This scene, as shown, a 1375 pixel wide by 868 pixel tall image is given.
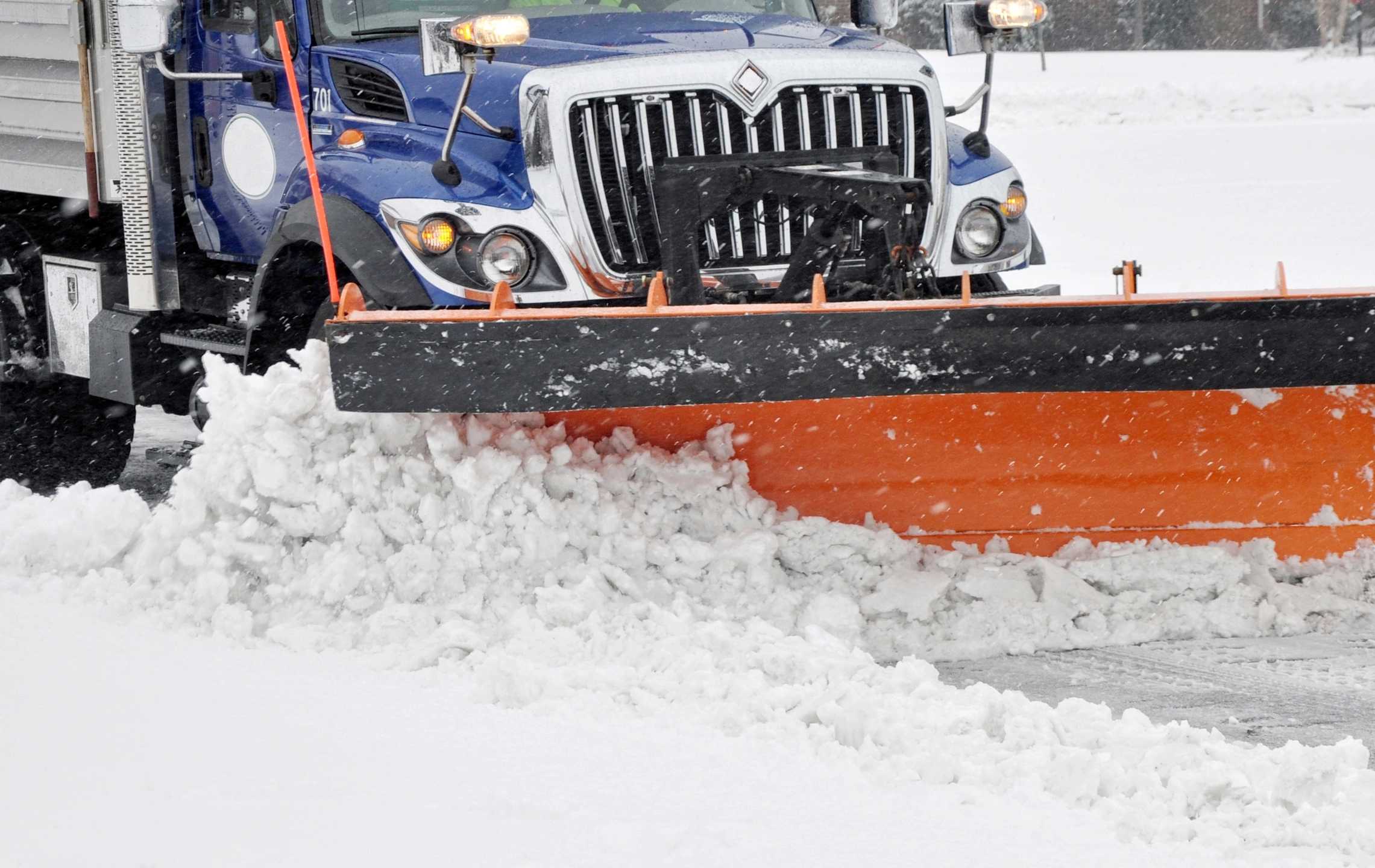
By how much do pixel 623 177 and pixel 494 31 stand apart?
54 centimetres

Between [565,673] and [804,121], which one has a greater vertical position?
[804,121]

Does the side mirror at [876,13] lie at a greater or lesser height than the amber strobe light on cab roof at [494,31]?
greater

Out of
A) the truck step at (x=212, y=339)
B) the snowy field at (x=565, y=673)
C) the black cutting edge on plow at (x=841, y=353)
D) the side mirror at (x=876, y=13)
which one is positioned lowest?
the snowy field at (x=565, y=673)

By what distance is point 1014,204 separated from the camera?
5113 millimetres

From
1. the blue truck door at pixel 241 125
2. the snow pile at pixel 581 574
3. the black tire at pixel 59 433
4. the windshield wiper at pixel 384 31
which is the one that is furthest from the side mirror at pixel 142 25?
the black tire at pixel 59 433

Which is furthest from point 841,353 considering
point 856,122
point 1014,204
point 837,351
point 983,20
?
point 983,20

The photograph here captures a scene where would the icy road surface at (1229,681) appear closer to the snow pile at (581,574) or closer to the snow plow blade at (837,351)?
the snow pile at (581,574)

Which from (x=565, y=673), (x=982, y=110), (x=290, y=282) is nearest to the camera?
(x=565, y=673)

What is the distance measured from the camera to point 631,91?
4.45 metres

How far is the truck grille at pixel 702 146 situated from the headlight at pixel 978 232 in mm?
455

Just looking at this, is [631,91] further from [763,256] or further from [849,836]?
[849,836]

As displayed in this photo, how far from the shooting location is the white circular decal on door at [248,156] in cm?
538

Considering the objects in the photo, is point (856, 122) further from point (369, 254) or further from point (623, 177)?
point (369, 254)

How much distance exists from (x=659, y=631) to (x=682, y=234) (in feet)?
3.55
